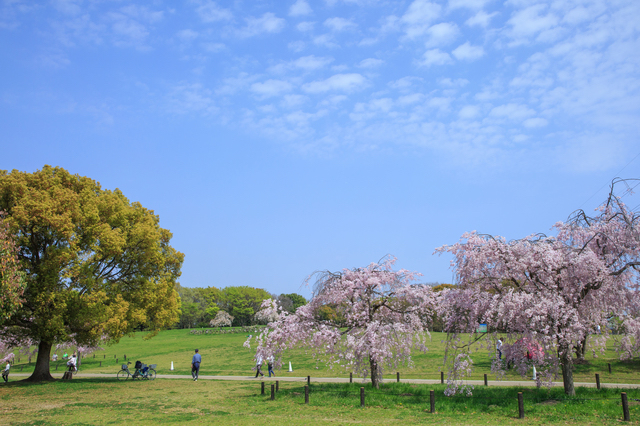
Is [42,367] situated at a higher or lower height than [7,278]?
lower

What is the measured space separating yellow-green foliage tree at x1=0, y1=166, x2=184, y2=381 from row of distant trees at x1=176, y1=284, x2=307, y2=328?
78729 millimetres

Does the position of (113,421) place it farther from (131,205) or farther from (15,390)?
(131,205)

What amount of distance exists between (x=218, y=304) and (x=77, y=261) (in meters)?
92.6

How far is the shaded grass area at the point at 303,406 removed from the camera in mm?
14055

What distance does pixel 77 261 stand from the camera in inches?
907

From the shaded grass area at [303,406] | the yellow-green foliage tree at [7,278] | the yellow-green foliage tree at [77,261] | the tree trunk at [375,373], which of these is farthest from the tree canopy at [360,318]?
the yellow-green foliage tree at [7,278]

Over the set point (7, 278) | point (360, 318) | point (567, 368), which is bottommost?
point (567, 368)

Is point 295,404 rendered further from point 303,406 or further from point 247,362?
point 247,362

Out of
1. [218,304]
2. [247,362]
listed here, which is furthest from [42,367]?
[218,304]

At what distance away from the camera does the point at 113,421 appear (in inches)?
587

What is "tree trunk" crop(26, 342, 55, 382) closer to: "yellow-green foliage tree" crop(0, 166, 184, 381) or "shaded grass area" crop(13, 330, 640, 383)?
"yellow-green foliage tree" crop(0, 166, 184, 381)

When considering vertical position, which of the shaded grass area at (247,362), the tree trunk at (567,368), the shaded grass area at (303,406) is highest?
the tree trunk at (567,368)

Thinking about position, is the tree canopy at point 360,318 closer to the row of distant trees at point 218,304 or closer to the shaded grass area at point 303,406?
the shaded grass area at point 303,406

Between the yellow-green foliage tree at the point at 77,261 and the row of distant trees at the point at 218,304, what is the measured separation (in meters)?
78.7
